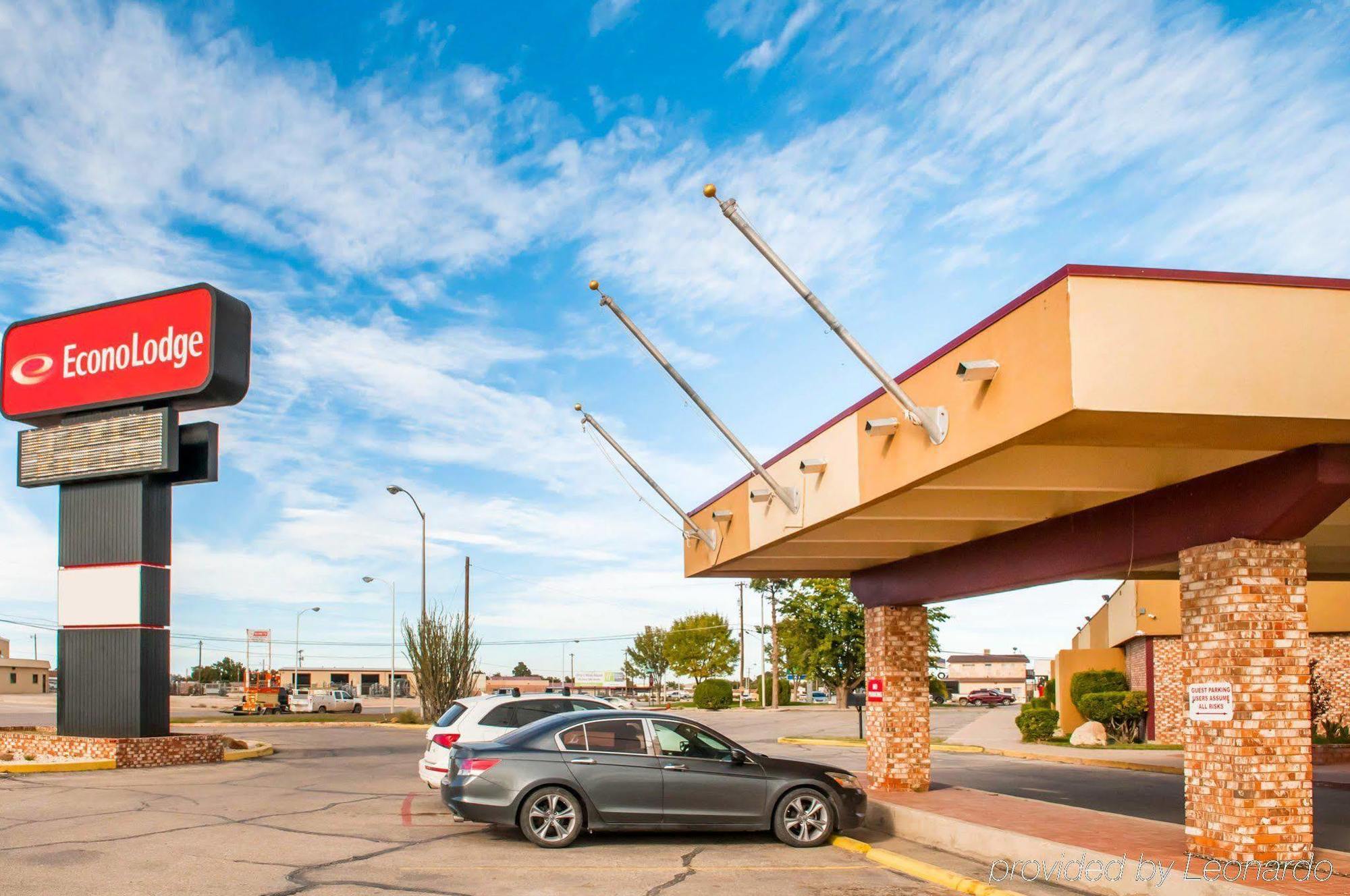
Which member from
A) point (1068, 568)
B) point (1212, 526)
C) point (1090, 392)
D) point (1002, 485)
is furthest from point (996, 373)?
point (1068, 568)

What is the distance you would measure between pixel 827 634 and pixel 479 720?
49692 millimetres

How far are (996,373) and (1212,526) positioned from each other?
2.98 m

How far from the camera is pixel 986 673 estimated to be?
119438mm

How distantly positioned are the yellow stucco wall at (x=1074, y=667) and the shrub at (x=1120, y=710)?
2.10 metres

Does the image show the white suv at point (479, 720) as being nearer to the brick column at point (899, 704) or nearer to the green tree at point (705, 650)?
the brick column at point (899, 704)

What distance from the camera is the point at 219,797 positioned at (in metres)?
17.4

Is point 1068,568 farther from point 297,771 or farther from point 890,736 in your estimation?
point 297,771

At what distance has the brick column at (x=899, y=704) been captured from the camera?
56.9 feet

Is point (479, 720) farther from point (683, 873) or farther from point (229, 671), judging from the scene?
point (229, 671)

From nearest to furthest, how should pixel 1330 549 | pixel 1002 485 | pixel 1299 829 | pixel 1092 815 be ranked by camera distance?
pixel 1299 829
pixel 1002 485
pixel 1092 815
pixel 1330 549

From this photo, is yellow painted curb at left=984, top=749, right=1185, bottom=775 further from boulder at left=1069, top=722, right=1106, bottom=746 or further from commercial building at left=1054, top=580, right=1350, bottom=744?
boulder at left=1069, top=722, right=1106, bottom=746

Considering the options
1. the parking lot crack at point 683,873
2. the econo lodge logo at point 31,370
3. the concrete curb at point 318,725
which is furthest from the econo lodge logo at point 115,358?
the concrete curb at point 318,725

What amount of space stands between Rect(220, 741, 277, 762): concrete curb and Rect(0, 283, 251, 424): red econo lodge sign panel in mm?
7663

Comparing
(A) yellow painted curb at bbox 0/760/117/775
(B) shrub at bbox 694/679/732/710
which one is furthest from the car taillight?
(B) shrub at bbox 694/679/732/710
